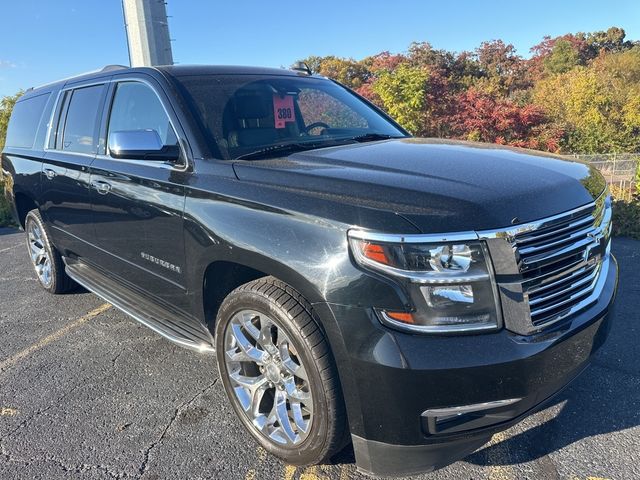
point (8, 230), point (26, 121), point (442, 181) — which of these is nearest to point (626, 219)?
point (442, 181)

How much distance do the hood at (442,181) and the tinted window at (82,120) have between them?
1865 mm

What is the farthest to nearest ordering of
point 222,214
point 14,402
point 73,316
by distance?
point 73,316 → point 14,402 → point 222,214

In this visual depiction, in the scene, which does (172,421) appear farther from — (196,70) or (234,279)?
(196,70)

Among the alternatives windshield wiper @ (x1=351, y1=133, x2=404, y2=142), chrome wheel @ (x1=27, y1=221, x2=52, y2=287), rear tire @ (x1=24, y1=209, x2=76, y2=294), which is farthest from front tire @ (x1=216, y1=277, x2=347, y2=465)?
chrome wheel @ (x1=27, y1=221, x2=52, y2=287)

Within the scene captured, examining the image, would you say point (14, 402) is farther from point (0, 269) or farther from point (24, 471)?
point (0, 269)

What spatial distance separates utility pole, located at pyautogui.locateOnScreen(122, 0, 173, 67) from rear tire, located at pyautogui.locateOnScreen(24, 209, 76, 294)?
11.1ft

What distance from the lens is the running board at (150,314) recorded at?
302 centimetres

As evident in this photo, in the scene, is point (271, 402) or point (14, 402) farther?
point (14, 402)

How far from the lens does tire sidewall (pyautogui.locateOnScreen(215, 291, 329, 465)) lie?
2.16m

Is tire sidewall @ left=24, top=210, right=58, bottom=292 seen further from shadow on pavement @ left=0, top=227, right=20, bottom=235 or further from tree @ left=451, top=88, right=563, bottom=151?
tree @ left=451, top=88, right=563, bottom=151

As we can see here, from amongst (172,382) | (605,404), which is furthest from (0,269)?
(605,404)

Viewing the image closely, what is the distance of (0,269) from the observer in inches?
253

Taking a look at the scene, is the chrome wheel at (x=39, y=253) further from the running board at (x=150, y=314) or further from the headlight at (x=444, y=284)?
the headlight at (x=444, y=284)

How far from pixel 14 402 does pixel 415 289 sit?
2797 mm
